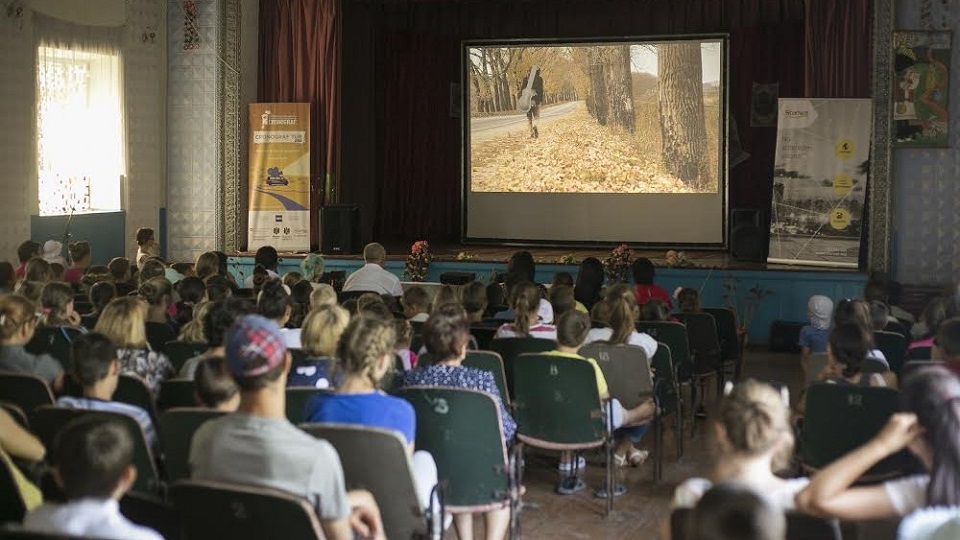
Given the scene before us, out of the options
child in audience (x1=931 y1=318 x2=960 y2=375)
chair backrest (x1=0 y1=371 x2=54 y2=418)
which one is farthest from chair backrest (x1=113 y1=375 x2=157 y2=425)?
child in audience (x1=931 y1=318 x2=960 y2=375)

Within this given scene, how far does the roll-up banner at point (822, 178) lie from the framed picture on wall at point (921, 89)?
1.13 ft

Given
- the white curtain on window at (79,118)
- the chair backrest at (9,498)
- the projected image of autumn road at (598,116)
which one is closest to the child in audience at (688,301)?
the chair backrest at (9,498)

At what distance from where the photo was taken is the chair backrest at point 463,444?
4551mm

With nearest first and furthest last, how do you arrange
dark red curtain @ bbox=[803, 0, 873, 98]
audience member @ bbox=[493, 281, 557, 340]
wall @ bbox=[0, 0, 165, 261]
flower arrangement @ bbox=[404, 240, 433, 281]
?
audience member @ bbox=[493, 281, 557, 340] < wall @ bbox=[0, 0, 165, 261] < dark red curtain @ bbox=[803, 0, 873, 98] < flower arrangement @ bbox=[404, 240, 433, 281]

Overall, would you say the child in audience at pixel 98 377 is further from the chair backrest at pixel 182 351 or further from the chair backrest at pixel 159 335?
the chair backrest at pixel 159 335

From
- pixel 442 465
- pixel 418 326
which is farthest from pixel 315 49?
pixel 442 465

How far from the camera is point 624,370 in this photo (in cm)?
618

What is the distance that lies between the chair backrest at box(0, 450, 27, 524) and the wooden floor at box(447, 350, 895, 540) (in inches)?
103

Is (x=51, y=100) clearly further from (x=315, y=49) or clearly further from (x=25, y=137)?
(x=315, y=49)

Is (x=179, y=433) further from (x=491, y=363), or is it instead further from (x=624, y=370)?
(x=624, y=370)

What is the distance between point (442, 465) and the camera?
4.60 meters

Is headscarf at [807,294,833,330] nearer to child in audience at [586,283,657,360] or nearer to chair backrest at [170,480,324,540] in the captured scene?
child in audience at [586,283,657,360]

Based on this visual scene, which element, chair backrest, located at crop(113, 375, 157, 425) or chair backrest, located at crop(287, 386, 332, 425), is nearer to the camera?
chair backrest, located at crop(287, 386, 332, 425)

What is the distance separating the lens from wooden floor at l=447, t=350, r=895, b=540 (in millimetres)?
5645
